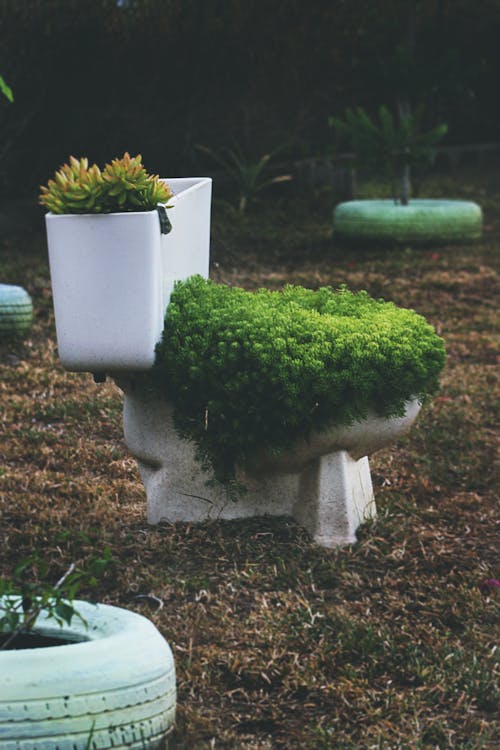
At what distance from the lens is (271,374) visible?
3084 millimetres

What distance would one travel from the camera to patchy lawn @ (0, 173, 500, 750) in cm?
Result: 252

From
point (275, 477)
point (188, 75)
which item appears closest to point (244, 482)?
point (275, 477)

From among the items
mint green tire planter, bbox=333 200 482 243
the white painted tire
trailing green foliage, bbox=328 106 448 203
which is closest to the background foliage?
trailing green foliage, bbox=328 106 448 203

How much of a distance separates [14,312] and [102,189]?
3202 millimetres

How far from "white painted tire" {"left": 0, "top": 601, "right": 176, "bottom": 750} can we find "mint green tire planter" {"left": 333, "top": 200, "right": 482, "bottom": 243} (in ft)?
22.9

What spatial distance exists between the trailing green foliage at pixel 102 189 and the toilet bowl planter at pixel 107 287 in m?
0.04

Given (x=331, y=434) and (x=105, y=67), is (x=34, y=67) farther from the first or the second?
(x=331, y=434)

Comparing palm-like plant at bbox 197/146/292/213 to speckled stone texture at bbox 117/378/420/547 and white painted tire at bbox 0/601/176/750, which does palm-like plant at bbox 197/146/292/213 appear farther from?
white painted tire at bbox 0/601/176/750

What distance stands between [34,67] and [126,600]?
7190mm

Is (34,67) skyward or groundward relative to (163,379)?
skyward

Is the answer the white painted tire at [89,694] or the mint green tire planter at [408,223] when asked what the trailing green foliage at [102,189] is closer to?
the white painted tire at [89,694]

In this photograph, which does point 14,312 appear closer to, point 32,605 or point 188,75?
point 32,605

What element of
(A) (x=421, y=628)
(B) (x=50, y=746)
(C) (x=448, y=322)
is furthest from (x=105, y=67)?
(B) (x=50, y=746)

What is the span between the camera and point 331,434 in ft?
10.4
